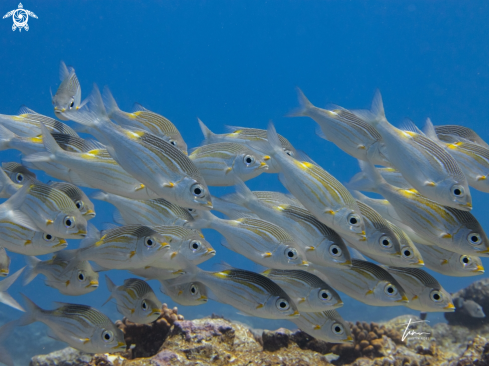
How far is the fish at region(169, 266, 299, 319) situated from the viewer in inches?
116

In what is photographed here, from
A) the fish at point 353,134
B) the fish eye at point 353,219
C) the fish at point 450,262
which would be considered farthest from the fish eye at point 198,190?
the fish at point 450,262

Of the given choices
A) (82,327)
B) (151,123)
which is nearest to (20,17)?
(151,123)

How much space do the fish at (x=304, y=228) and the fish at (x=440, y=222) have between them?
2.01 feet

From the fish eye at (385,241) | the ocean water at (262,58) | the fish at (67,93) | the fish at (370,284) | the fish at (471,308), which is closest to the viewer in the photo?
the fish eye at (385,241)

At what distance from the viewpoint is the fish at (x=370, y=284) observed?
289 centimetres

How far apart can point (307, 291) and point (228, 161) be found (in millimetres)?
1511

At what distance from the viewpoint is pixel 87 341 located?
130 inches

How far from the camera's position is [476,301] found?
862 centimetres

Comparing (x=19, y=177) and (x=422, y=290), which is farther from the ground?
(x=19, y=177)

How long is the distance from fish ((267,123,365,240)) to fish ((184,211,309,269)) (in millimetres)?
384

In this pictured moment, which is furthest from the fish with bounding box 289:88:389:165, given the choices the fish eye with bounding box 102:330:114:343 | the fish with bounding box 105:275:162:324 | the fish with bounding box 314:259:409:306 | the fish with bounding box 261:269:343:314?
the fish eye with bounding box 102:330:114:343

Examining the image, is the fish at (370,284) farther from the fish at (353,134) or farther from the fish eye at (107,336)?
the fish eye at (107,336)

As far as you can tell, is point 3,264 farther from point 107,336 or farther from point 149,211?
point 149,211

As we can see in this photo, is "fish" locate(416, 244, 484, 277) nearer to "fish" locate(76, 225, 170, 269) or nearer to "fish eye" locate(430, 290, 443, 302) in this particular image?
"fish eye" locate(430, 290, 443, 302)
